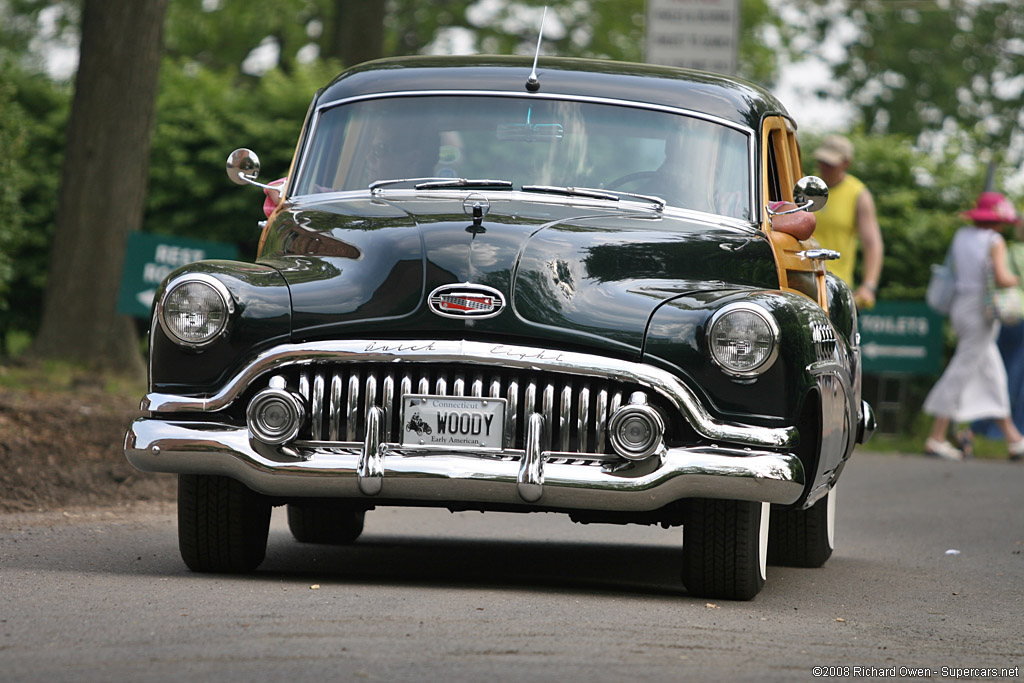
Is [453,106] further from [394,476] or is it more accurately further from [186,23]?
[186,23]

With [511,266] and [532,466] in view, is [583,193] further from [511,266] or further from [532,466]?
[532,466]

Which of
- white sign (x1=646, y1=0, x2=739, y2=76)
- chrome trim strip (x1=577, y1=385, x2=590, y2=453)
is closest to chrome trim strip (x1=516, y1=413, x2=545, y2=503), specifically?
chrome trim strip (x1=577, y1=385, x2=590, y2=453)

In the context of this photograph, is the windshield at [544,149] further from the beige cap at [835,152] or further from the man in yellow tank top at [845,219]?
the beige cap at [835,152]

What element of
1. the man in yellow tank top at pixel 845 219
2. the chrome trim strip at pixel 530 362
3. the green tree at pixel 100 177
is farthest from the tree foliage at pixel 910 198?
the chrome trim strip at pixel 530 362

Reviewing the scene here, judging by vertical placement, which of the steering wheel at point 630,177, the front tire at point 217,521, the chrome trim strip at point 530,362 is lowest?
A: the front tire at point 217,521

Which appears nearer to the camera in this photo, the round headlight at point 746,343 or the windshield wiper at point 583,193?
the round headlight at point 746,343

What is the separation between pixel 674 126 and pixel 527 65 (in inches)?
27.3

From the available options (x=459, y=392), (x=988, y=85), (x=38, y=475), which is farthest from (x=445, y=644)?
(x=988, y=85)

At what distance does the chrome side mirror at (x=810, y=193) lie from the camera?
21.0ft

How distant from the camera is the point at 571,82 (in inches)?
261

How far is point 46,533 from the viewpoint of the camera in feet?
22.9

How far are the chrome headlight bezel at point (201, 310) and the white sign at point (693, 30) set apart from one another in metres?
9.52

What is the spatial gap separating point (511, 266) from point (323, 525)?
2.26 m

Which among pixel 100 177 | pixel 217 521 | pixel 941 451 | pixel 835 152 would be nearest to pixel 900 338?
pixel 941 451
